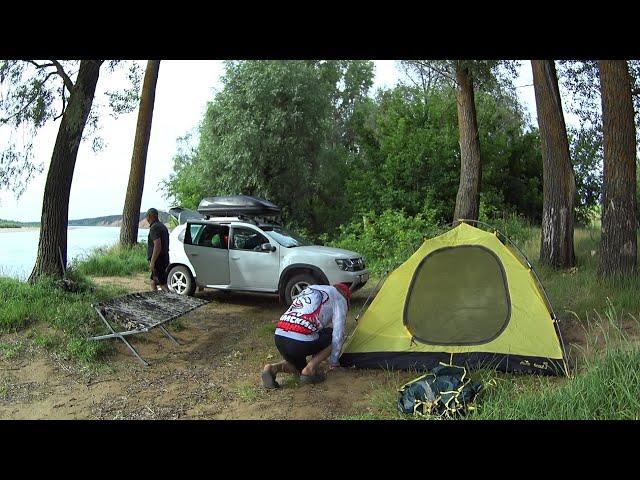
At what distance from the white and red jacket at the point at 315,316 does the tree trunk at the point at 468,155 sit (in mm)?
9475

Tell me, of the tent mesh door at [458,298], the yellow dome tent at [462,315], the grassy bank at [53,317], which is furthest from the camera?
the grassy bank at [53,317]

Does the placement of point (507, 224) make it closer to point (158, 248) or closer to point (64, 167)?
point (158, 248)

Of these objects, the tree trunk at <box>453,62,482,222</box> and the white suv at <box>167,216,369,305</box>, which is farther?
the tree trunk at <box>453,62,482,222</box>

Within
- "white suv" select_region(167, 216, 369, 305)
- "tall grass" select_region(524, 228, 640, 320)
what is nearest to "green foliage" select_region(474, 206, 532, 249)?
"tall grass" select_region(524, 228, 640, 320)

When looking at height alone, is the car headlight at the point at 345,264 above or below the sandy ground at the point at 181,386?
above

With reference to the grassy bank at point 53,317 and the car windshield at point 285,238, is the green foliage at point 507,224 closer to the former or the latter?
the car windshield at point 285,238

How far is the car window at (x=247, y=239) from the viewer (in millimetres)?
10453

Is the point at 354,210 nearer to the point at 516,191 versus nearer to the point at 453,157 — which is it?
the point at 453,157

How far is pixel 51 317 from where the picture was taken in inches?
300

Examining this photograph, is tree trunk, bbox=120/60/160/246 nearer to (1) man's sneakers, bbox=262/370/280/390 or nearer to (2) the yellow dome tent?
(2) the yellow dome tent

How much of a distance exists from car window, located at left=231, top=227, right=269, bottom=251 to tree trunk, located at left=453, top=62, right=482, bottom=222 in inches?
261

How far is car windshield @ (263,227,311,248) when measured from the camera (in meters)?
10.4

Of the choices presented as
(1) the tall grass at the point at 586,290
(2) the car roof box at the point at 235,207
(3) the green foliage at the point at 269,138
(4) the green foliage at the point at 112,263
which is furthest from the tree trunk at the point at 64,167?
(3) the green foliage at the point at 269,138
